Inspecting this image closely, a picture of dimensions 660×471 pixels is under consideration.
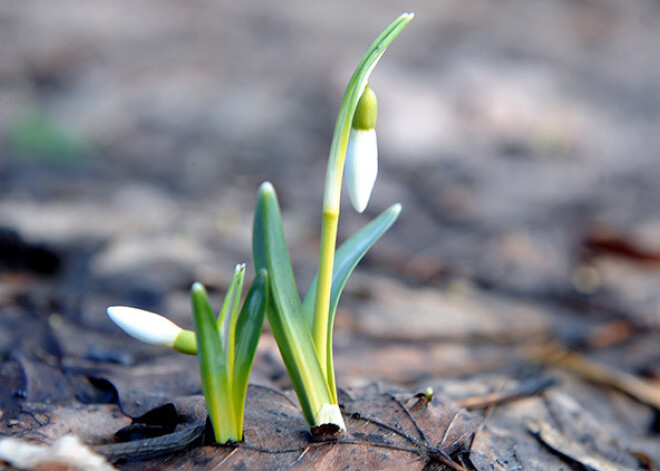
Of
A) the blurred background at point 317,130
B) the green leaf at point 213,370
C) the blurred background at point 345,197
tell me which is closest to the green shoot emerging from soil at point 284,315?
the green leaf at point 213,370

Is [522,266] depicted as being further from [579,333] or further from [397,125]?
[397,125]

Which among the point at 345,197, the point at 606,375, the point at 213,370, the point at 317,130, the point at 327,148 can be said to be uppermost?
the point at 213,370

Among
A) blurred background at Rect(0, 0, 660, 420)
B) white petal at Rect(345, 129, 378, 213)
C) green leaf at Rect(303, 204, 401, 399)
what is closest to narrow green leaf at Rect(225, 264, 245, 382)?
green leaf at Rect(303, 204, 401, 399)

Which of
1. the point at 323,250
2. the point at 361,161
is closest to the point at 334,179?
the point at 361,161

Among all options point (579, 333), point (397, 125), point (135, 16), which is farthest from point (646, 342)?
point (135, 16)

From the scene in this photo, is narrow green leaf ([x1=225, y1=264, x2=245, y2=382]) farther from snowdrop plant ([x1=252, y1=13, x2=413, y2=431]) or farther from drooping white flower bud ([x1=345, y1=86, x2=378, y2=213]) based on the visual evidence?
drooping white flower bud ([x1=345, y1=86, x2=378, y2=213])

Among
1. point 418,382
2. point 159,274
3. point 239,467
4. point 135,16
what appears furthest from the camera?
Answer: point 135,16

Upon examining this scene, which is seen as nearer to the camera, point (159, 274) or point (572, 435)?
point (572, 435)

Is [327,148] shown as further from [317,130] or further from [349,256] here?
[349,256]
